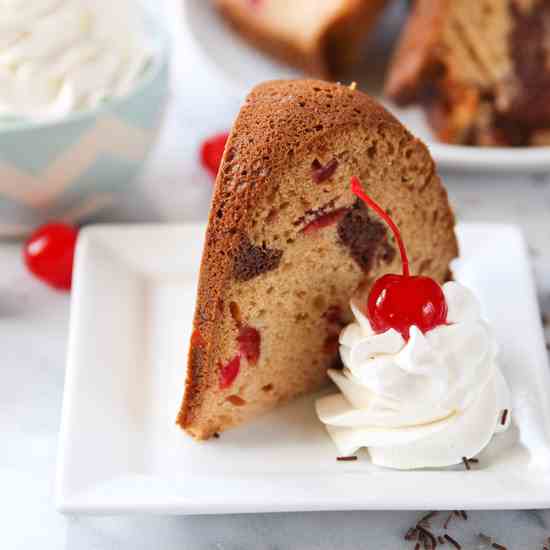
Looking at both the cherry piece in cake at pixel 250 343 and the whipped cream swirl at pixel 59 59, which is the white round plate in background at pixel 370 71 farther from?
the cherry piece in cake at pixel 250 343

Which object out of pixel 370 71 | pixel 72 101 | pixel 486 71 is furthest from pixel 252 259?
pixel 370 71

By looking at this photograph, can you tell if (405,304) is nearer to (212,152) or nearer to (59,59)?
(59,59)

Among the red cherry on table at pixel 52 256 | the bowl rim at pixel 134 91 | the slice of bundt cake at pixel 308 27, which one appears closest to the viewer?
the bowl rim at pixel 134 91

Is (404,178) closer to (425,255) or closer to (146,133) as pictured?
(425,255)

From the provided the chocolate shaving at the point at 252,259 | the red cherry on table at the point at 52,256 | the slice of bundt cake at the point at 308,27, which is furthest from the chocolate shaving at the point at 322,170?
the slice of bundt cake at the point at 308,27

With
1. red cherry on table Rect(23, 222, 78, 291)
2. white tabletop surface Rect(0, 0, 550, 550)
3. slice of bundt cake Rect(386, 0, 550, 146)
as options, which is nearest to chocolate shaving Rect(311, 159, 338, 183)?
white tabletop surface Rect(0, 0, 550, 550)

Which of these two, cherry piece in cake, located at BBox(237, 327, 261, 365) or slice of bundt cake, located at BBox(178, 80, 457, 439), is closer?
slice of bundt cake, located at BBox(178, 80, 457, 439)

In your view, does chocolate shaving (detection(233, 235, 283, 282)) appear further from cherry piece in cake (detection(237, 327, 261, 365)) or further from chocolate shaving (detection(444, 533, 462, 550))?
chocolate shaving (detection(444, 533, 462, 550))
